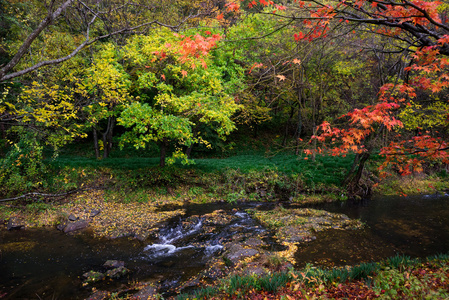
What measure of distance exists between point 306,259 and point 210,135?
1473 cm

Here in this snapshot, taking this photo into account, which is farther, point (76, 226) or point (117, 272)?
point (76, 226)

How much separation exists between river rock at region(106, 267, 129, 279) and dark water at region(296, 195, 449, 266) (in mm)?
4591

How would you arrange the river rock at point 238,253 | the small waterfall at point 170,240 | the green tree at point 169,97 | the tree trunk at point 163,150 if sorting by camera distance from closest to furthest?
the river rock at point 238,253, the small waterfall at point 170,240, the green tree at point 169,97, the tree trunk at point 163,150

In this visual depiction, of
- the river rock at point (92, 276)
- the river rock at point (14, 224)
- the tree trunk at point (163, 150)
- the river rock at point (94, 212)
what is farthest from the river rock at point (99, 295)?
the tree trunk at point (163, 150)

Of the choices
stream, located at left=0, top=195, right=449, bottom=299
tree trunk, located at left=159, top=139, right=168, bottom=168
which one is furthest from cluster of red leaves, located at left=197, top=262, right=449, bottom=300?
tree trunk, located at left=159, top=139, right=168, bottom=168

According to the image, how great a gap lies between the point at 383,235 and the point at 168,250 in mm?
7344

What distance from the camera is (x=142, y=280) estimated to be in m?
6.09

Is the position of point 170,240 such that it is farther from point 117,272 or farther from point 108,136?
point 108,136

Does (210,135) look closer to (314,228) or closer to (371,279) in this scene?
(314,228)

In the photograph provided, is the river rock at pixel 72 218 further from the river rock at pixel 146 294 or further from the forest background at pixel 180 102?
the river rock at pixel 146 294

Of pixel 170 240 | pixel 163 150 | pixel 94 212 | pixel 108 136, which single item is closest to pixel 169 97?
pixel 163 150

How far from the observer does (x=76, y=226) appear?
9.33 meters

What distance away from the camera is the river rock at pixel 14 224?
924 cm

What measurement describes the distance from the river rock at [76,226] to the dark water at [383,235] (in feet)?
25.9
